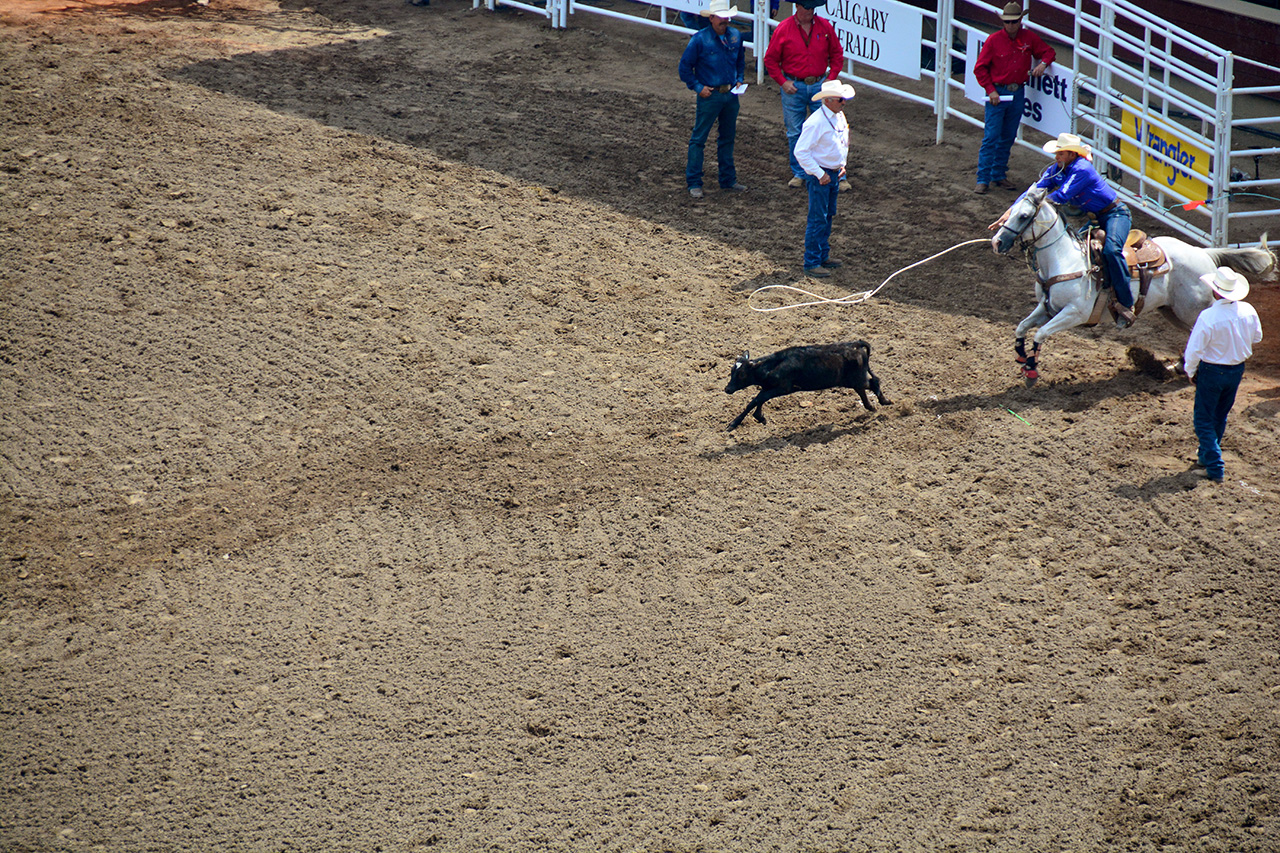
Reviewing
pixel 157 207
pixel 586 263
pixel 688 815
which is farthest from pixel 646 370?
pixel 157 207

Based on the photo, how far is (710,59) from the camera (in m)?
12.4

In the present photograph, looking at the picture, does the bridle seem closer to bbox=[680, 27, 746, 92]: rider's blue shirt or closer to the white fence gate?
the white fence gate

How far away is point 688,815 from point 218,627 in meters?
3.46

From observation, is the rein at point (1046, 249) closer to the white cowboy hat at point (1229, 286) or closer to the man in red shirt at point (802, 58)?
the white cowboy hat at point (1229, 286)

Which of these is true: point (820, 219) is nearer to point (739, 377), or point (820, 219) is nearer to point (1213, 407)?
point (739, 377)

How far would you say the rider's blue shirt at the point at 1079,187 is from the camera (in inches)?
375

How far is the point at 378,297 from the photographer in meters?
10.9

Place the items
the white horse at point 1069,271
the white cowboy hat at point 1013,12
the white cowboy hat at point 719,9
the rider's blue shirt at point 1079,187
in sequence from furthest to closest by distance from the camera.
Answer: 1. the white cowboy hat at point 1013,12
2. the white cowboy hat at point 719,9
3. the rider's blue shirt at point 1079,187
4. the white horse at point 1069,271

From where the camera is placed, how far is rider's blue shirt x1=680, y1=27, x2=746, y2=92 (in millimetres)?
12352

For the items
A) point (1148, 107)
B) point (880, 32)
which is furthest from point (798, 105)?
point (1148, 107)

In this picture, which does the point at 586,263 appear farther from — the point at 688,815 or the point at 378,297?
the point at 688,815

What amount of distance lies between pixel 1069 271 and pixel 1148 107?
435 centimetres

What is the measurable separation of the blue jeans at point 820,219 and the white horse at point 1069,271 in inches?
91.5

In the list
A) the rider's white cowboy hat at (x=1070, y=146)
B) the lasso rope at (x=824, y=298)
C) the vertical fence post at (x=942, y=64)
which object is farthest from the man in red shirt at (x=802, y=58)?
the rider's white cowboy hat at (x=1070, y=146)
